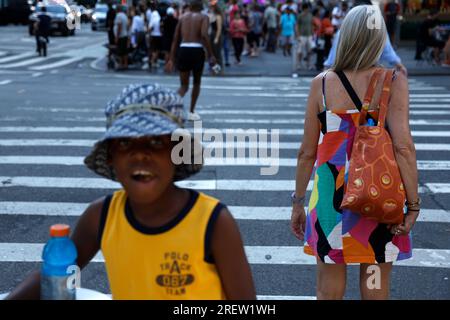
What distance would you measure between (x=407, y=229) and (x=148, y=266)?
1.59m

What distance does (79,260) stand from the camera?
246 cm

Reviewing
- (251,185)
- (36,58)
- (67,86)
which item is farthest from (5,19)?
(251,185)

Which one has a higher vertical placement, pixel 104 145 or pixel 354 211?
pixel 104 145

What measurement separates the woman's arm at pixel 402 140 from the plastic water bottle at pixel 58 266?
1774 millimetres

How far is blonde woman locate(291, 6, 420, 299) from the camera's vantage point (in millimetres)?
3430

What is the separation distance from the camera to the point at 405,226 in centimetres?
342

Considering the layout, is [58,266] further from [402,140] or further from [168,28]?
[168,28]

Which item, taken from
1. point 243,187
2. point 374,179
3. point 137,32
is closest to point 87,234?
point 374,179

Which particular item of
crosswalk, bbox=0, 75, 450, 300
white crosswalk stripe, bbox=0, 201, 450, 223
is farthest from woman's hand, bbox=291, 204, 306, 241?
white crosswalk stripe, bbox=0, 201, 450, 223

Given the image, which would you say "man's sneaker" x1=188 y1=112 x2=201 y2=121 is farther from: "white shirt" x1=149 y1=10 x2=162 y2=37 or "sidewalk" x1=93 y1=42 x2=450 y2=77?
"white shirt" x1=149 y1=10 x2=162 y2=37

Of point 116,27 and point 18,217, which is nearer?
point 18,217

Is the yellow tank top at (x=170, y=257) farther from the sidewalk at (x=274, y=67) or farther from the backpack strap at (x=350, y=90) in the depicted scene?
the sidewalk at (x=274, y=67)

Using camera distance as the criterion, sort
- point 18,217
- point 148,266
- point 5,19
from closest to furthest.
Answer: point 148,266
point 18,217
point 5,19

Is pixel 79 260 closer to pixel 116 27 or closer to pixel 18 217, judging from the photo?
pixel 18 217
